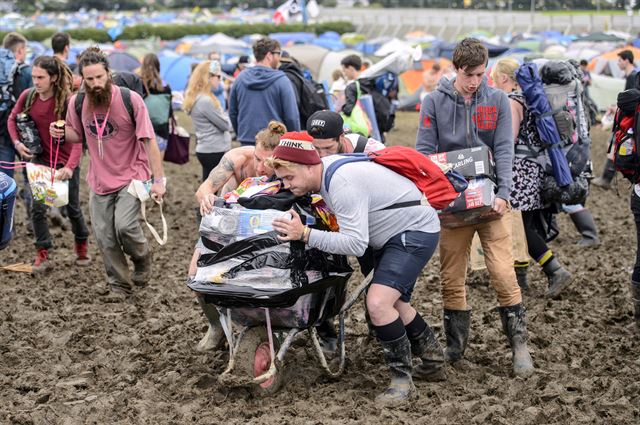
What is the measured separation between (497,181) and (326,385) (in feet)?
5.26

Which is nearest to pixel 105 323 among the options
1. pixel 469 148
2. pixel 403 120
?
pixel 469 148

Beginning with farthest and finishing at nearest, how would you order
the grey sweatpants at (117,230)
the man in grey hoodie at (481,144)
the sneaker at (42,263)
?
the sneaker at (42,263) → the grey sweatpants at (117,230) → the man in grey hoodie at (481,144)

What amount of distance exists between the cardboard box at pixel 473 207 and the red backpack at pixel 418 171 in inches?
12.1

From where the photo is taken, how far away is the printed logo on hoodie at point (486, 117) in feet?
18.0

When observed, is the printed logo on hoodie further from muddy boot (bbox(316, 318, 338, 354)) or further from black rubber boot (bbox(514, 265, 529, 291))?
black rubber boot (bbox(514, 265, 529, 291))

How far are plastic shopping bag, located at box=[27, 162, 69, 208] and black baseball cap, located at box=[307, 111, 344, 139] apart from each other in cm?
337

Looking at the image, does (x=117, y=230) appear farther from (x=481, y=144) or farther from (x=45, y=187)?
(x=481, y=144)

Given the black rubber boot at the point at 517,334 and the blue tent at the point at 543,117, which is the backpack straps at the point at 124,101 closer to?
the blue tent at the point at 543,117

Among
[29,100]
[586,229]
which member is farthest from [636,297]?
[29,100]

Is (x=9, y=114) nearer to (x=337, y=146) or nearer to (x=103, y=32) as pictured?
(x=337, y=146)

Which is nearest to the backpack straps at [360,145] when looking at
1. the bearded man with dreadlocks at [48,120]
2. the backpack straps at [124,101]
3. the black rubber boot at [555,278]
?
the backpack straps at [124,101]

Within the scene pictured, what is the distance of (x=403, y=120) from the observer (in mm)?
24969

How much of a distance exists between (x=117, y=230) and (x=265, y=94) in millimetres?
1900

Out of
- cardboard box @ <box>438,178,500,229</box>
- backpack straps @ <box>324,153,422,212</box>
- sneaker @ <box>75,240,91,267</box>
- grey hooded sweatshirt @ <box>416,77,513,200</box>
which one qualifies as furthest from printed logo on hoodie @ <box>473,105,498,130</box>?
sneaker @ <box>75,240,91,267</box>
